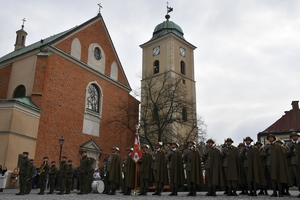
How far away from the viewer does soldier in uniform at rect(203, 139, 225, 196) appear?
10.1 meters

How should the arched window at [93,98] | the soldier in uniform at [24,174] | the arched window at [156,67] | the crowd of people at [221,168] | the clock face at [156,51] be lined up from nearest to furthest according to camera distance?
the crowd of people at [221,168] → the soldier in uniform at [24,174] → the arched window at [93,98] → the arched window at [156,67] → the clock face at [156,51]

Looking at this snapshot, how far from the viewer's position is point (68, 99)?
22391 mm

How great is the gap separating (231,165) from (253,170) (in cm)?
73

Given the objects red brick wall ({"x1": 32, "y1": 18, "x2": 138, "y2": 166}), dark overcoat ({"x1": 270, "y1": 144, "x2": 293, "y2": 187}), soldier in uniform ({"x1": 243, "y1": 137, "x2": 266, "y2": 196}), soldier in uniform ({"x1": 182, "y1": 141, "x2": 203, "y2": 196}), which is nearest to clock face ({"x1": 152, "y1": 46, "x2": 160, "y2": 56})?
red brick wall ({"x1": 32, "y1": 18, "x2": 138, "y2": 166})

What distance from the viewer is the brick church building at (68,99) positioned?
18.6 metres

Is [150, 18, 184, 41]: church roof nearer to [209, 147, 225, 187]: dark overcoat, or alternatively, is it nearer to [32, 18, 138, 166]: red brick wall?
[32, 18, 138, 166]: red brick wall

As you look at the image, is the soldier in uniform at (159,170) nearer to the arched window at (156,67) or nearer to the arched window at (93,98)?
the arched window at (93,98)

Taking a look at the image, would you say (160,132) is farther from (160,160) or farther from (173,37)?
(173,37)

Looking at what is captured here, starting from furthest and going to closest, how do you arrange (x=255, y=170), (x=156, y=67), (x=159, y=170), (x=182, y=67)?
(x=156, y=67), (x=182, y=67), (x=159, y=170), (x=255, y=170)

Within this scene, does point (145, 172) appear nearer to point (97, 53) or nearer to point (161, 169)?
point (161, 169)

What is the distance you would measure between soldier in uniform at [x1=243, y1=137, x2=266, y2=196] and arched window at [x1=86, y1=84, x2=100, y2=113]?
1665 cm

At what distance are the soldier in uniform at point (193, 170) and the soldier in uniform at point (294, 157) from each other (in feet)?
9.62

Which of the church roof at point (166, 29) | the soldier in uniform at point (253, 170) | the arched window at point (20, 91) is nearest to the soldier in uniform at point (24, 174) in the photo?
the soldier in uniform at point (253, 170)

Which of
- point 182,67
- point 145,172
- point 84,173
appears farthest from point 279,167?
point 182,67
